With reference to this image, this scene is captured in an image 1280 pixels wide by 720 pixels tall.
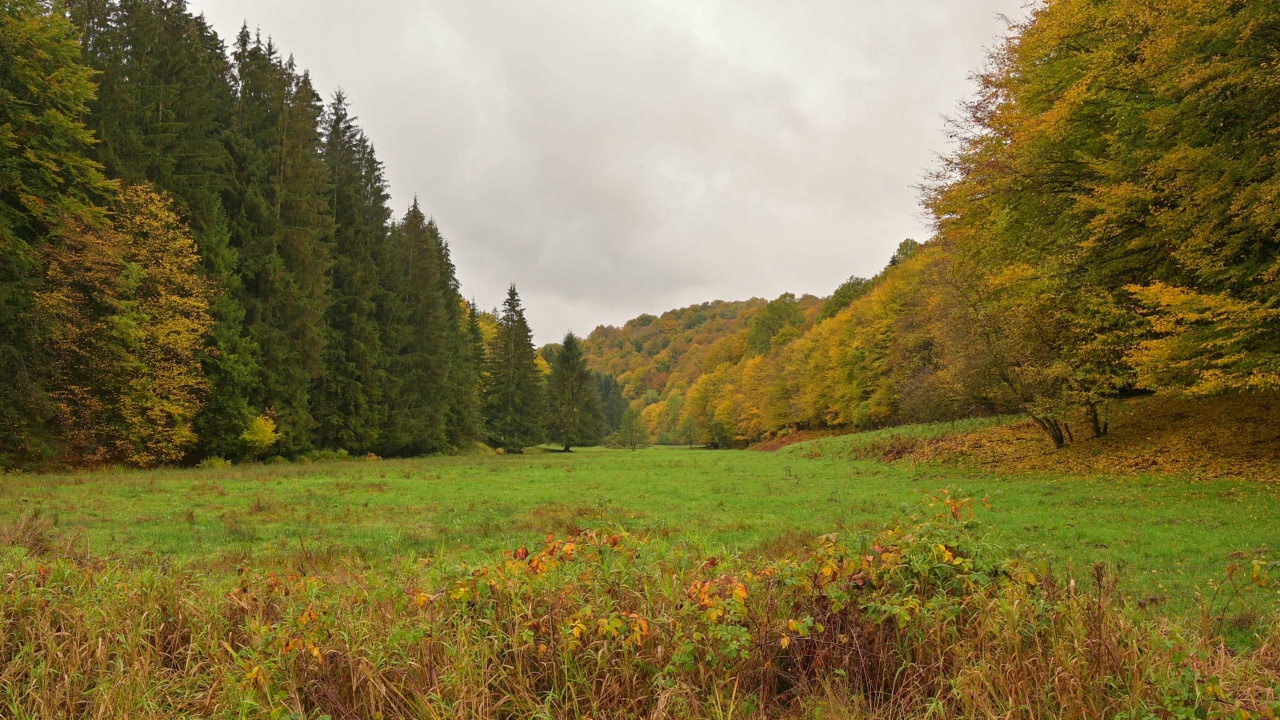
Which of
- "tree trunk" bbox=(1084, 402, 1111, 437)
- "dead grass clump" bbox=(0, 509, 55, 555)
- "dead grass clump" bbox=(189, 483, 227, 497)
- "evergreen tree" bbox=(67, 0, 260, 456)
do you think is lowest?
"dead grass clump" bbox=(189, 483, 227, 497)

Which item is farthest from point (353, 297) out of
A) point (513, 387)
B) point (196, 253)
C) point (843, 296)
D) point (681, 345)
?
point (681, 345)

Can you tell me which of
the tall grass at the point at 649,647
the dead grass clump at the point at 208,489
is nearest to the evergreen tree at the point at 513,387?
the dead grass clump at the point at 208,489

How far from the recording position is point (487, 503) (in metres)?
14.6

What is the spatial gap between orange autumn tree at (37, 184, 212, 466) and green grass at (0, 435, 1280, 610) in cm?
427

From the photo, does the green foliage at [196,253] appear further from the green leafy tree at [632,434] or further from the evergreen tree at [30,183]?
the green leafy tree at [632,434]

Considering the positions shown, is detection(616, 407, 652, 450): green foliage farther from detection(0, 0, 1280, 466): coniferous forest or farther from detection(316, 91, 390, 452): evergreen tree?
detection(316, 91, 390, 452): evergreen tree

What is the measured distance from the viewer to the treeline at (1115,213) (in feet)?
37.4

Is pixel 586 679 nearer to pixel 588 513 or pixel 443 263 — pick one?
pixel 588 513

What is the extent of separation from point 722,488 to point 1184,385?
11.7 meters

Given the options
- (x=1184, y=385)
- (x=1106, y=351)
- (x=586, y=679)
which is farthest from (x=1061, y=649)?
(x=1106, y=351)

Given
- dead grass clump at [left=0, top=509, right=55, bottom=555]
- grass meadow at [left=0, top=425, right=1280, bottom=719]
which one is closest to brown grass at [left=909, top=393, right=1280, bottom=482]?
grass meadow at [left=0, top=425, right=1280, bottom=719]

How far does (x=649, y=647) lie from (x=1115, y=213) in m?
16.3

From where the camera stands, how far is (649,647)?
3988 mm

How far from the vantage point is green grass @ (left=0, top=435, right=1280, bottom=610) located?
27.2 feet
